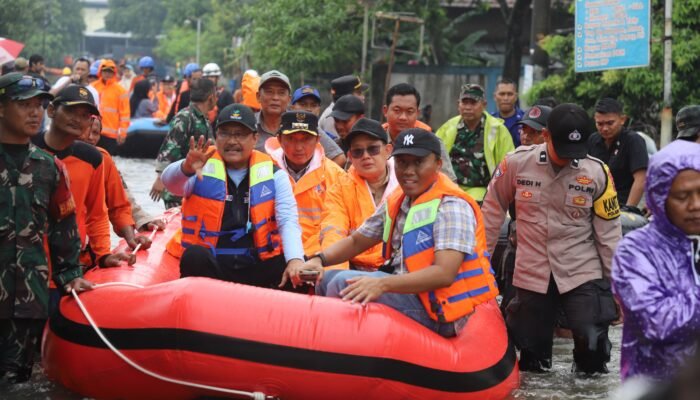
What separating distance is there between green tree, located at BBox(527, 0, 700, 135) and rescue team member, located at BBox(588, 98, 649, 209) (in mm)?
6375

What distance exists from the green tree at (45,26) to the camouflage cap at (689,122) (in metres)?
20.3

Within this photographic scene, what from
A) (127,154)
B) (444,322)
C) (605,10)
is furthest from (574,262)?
(127,154)

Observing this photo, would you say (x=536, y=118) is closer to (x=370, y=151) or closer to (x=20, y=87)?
(x=370, y=151)

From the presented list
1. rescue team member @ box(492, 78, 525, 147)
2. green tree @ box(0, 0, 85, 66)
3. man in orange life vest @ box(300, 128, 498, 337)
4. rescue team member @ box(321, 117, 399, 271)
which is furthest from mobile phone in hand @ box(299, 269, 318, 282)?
green tree @ box(0, 0, 85, 66)

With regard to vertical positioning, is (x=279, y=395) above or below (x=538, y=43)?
below

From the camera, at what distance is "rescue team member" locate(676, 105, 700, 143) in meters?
7.75

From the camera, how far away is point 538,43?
17578mm

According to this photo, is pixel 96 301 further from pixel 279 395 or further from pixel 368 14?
pixel 368 14

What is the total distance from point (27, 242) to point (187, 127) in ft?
10.8

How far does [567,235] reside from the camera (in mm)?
6504

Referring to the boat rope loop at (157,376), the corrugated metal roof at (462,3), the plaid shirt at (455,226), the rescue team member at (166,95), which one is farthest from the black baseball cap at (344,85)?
the corrugated metal roof at (462,3)

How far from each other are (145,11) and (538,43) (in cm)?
5574

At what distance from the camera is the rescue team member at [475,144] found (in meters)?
8.73

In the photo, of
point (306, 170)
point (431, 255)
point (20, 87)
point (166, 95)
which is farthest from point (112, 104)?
point (431, 255)
